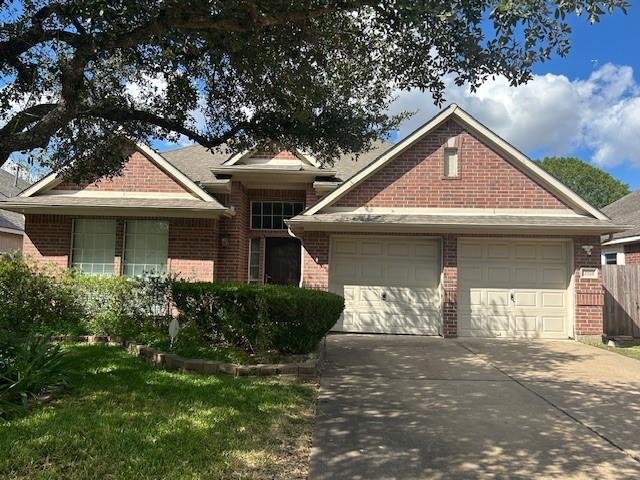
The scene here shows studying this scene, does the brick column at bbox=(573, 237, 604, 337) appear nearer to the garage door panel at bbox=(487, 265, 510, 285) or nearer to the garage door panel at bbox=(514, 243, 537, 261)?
the garage door panel at bbox=(514, 243, 537, 261)

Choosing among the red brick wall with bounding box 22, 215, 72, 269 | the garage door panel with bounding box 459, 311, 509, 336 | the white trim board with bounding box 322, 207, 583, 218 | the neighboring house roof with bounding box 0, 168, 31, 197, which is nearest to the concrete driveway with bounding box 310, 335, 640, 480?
the garage door panel with bounding box 459, 311, 509, 336

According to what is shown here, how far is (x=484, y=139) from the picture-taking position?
1225 cm

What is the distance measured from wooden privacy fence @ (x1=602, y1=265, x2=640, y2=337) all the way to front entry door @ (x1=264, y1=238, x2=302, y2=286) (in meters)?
8.43

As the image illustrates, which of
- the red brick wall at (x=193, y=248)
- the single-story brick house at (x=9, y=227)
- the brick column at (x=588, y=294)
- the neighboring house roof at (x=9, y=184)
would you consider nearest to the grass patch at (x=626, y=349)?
the brick column at (x=588, y=294)

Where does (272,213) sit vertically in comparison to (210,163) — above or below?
below

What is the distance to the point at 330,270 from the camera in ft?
40.3

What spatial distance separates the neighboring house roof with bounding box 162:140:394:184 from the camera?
1351 cm

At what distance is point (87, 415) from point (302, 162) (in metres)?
9.41

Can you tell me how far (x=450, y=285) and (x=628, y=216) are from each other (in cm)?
1262

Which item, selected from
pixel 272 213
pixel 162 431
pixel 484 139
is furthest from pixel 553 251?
pixel 162 431

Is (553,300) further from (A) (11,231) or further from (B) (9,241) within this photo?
(B) (9,241)

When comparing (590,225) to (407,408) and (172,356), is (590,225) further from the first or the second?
(172,356)

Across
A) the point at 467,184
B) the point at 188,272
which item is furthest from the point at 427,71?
the point at 188,272

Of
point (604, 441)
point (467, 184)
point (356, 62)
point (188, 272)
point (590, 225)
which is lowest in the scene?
point (604, 441)
